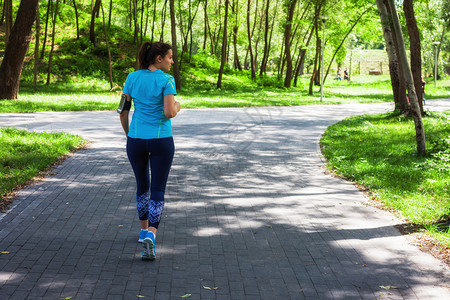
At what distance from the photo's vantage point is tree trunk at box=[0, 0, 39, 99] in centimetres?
2108

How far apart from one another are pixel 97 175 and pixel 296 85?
133 ft

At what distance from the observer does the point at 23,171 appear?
8633 millimetres

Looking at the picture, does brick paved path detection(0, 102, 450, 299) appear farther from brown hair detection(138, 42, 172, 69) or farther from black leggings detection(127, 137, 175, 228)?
brown hair detection(138, 42, 172, 69)

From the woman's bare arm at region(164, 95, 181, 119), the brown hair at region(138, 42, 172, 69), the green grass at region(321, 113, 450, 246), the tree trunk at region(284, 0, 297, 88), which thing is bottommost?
the green grass at region(321, 113, 450, 246)

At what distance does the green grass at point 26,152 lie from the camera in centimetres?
819

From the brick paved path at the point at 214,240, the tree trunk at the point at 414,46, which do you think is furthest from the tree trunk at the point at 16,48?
the tree trunk at the point at 414,46

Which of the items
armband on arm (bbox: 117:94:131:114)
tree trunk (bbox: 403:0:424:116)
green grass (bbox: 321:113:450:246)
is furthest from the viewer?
tree trunk (bbox: 403:0:424:116)

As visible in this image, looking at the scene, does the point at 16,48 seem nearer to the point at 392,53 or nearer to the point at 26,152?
the point at 26,152

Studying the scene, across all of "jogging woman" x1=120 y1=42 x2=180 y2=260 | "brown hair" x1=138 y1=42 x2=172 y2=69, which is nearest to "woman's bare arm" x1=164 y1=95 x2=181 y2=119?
"jogging woman" x1=120 y1=42 x2=180 y2=260

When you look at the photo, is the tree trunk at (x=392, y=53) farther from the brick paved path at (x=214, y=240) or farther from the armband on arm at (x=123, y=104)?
the armband on arm at (x=123, y=104)

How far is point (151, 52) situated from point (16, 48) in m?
19.1

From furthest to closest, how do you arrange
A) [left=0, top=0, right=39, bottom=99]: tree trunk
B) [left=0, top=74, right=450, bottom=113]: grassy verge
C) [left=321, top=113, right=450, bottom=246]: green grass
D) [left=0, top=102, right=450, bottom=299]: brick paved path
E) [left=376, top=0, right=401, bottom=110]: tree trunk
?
[left=0, top=74, right=450, bottom=113]: grassy verge
[left=0, top=0, right=39, bottom=99]: tree trunk
[left=376, top=0, right=401, bottom=110]: tree trunk
[left=321, top=113, right=450, bottom=246]: green grass
[left=0, top=102, right=450, bottom=299]: brick paved path

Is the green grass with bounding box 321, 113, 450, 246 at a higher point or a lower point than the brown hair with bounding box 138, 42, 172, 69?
lower

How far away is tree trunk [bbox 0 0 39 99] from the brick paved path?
1326cm
